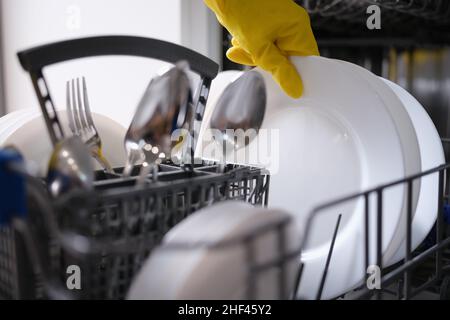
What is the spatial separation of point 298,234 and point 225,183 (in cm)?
12

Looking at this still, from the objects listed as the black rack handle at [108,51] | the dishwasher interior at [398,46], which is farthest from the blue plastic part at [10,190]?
the dishwasher interior at [398,46]

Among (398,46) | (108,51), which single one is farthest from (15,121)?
(398,46)

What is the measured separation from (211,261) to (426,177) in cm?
38

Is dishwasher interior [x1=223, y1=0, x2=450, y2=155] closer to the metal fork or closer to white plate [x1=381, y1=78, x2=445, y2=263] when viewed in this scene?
white plate [x1=381, y1=78, x2=445, y2=263]

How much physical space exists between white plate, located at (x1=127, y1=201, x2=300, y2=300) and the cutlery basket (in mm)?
20

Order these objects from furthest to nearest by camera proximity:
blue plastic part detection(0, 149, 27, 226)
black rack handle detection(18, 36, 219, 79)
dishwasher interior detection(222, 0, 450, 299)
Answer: dishwasher interior detection(222, 0, 450, 299) < black rack handle detection(18, 36, 219, 79) < blue plastic part detection(0, 149, 27, 226)

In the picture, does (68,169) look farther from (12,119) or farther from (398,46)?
(398,46)

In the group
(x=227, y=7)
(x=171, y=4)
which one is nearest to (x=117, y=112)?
(x=171, y=4)

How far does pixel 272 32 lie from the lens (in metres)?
0.49

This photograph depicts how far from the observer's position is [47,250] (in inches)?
12.2

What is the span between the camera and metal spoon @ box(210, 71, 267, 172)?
44 centimetres

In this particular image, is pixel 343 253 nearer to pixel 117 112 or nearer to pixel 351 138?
pixel 351 138

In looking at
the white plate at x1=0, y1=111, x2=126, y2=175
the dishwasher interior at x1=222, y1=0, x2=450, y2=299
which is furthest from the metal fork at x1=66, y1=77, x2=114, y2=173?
the dishwasher interior at x1=222, y1=0, x2=450, y2=299

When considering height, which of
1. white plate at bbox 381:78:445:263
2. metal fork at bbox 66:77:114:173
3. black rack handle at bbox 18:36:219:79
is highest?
black rack handle at bbox 18:36:219:79
